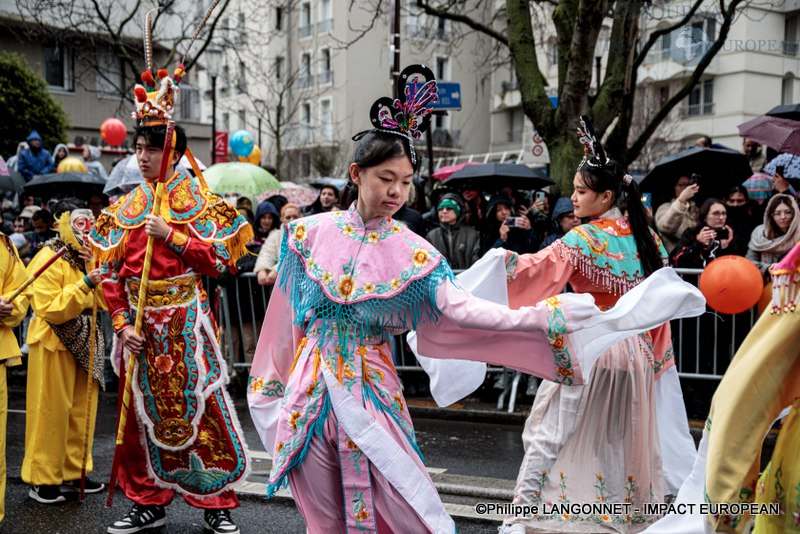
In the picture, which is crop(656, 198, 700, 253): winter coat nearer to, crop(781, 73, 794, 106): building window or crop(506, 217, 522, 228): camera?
crop(506, 217, 522, 228): camera

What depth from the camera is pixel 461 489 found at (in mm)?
5582

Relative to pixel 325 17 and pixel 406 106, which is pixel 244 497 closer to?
pixel 406 106

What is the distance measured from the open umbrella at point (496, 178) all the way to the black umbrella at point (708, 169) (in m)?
1.34

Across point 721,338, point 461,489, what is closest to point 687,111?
point 721,338

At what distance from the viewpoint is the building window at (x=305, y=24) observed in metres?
39.8

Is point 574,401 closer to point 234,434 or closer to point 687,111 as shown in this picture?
point 234,434

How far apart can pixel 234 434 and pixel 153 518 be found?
2.15 ft

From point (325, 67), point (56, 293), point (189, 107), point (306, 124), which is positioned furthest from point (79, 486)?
point (325, 67)

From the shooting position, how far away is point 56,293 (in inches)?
221

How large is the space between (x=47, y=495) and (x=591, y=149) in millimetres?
3743

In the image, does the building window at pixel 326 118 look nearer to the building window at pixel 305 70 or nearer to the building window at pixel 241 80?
the building window at pixel 305 70

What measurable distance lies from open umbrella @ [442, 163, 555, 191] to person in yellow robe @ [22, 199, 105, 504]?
4812mm

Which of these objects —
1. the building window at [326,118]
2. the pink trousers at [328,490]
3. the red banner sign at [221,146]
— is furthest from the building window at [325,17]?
the pink trousers at [328,490]

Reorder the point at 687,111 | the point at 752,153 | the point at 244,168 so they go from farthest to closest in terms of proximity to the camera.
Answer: the point at 687,111, the point at 244,168, the point at 752,153
